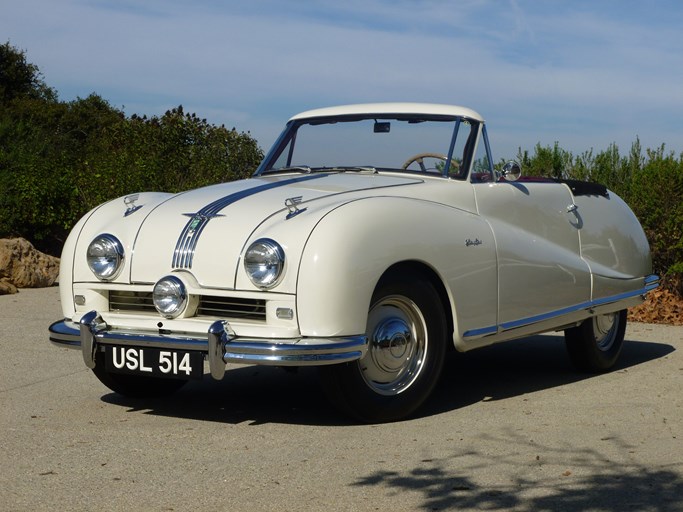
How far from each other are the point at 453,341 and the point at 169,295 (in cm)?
164

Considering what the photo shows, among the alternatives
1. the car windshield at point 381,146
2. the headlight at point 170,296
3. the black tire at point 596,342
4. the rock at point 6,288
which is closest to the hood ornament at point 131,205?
the headlight at point 170,296

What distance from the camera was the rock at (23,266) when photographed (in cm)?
1314

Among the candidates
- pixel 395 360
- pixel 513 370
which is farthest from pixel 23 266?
pixel 395 360

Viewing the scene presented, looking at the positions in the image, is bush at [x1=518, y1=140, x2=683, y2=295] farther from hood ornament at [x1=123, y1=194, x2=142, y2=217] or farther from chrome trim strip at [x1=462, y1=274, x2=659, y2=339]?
hood ornament at [x1=123, y1=194, x2=142, y2=217]

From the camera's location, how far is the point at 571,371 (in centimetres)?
777

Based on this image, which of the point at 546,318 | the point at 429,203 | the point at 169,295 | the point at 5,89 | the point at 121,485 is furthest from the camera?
the point at 5,89

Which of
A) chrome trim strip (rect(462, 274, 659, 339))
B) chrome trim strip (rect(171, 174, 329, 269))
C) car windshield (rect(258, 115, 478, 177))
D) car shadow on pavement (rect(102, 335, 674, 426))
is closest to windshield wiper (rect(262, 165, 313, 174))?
car windshield (rect(258, 115, 478, 177))

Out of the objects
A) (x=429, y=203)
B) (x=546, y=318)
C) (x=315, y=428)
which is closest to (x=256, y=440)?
(x=315, y=428)

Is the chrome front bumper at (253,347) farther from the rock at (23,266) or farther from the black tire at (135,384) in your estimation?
the rock at (23,266)

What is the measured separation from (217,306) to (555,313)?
94.9 inches

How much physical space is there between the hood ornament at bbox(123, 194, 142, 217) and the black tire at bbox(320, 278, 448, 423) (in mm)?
1576

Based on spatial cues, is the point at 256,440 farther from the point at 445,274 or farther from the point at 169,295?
the point at 445,274

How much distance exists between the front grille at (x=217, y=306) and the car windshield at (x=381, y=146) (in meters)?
1.74

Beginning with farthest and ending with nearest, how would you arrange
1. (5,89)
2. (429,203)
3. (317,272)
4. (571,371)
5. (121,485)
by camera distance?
(5,89) → (571,371) → (429,203) → (317,272) → (121,485)
